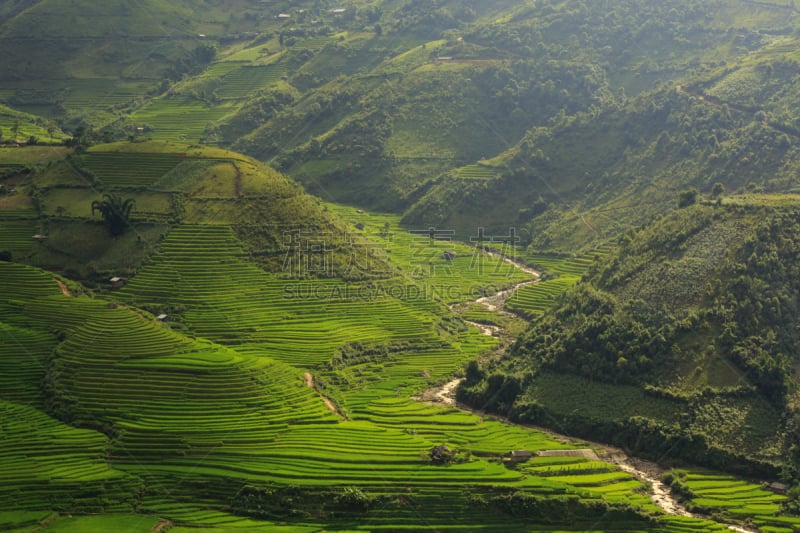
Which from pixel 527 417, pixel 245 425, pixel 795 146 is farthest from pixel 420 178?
pixel 245 425

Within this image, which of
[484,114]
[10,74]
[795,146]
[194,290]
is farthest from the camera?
[10,74]

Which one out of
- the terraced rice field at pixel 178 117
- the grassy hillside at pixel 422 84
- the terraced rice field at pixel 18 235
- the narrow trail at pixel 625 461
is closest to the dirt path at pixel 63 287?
the terraced rice field at pixel 18 235

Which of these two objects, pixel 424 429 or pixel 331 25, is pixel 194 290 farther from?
pixel 331 25

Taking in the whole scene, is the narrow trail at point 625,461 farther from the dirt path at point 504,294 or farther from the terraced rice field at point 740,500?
the dirt path at point 504,294

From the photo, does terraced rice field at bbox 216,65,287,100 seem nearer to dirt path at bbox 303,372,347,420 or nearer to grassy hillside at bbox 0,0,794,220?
grassy hillside at bbox 0,0,794,220

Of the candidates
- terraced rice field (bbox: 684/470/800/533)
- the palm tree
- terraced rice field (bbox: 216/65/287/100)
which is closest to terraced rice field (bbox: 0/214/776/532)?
terraced rice field (bbox: 684/470/800/533)

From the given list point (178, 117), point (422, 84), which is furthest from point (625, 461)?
point (178, 117)
